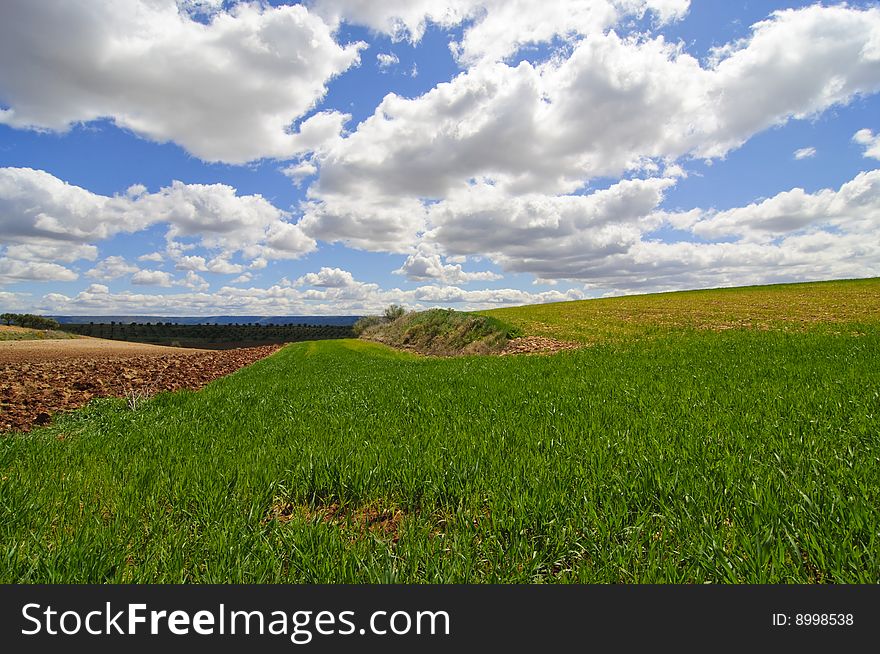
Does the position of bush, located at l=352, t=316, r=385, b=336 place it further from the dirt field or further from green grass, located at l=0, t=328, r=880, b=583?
green grass, located at l=0, t=328, r=880, b=583

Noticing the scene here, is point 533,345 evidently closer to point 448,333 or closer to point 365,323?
point 448,333

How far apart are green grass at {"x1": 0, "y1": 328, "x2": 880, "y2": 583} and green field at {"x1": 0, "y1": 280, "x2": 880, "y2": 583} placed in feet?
0.07

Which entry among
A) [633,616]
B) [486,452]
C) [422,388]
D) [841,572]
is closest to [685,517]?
[841,572]

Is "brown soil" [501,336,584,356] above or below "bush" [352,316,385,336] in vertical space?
below

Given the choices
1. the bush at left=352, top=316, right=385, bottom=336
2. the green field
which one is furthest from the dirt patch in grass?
the bush at left=352, top=316, right=385, bottom=336

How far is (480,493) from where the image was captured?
3967mm

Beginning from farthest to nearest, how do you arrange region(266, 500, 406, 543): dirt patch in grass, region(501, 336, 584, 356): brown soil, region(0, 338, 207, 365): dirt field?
1. region(0, 338, 207, 365): dirt field
2. region(501, 336, 584, 356): brown soil
3. region(266, 500, 406, 543): dirt patch in grass

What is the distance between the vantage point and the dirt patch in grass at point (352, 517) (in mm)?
3531

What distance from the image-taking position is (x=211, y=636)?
2264mm

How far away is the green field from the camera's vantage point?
2.77m

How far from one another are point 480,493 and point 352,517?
3.97ft

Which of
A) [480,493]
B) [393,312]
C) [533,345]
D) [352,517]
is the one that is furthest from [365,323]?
[480,493]

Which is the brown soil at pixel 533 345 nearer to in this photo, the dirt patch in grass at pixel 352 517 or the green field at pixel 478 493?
the green field at pixel 478 493

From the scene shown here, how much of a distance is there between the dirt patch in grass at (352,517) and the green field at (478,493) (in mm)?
28
